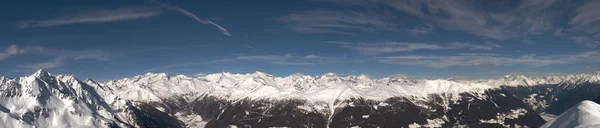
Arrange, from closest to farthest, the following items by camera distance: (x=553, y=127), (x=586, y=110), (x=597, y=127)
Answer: (x=597, y=127), (x=586, y=110), (x=553, y=127)

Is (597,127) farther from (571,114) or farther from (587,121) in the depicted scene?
(571,114)

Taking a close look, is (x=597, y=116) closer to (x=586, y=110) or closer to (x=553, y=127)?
(x=586, y=110)

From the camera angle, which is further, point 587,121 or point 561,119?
point 561,119

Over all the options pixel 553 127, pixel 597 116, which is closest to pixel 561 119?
pixel 553 127

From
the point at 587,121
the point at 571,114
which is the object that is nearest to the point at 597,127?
the point at 587,121

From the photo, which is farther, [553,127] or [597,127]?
[553,127]

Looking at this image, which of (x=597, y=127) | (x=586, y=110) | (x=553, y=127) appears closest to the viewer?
(x=597, y=127)
